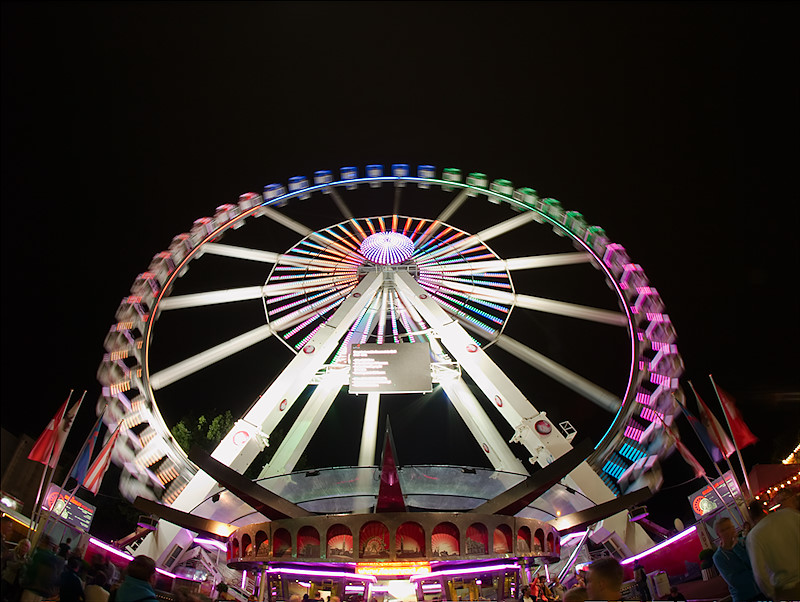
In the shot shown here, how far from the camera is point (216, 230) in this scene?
18969 millimetres

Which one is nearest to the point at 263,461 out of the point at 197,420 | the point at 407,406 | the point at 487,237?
the point at 197,420

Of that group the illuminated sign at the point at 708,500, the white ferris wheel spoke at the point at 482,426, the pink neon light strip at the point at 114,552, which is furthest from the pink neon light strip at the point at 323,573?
the illuminated sign at the point at 708,500

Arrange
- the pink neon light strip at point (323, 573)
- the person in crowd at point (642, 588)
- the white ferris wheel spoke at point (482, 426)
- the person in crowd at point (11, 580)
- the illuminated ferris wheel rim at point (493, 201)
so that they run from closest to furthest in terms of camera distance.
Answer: the person in crowd at point (11, 580) < the pink neon light strip at point (323, 573) < the person in crowd at point (642, 588) < the illuminated ferris wheel rim at point (493, 201) < the white ferris wheel spoke at point (482, 426)

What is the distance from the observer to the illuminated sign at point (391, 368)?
16.0 metres

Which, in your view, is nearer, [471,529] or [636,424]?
[471,529]

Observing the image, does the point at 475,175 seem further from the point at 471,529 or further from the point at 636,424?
the point at 471,529

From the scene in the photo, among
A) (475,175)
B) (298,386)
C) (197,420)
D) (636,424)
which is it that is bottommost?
(636,424)

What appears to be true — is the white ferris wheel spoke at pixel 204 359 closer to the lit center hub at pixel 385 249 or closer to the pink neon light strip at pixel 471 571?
the lit center hub at pixel 385 249

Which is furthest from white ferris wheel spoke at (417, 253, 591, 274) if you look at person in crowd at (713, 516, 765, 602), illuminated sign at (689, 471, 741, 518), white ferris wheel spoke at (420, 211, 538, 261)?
person in crowd at (713, 516, 765, 602)

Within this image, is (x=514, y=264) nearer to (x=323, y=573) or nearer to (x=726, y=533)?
(x=323, y=573)

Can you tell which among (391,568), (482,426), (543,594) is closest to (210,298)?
(482,426)

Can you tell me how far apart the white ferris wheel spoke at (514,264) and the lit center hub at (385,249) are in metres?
1.49

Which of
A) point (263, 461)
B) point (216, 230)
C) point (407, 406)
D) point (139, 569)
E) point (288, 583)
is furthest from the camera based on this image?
point (407, 406)

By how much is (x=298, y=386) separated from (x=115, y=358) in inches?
208
